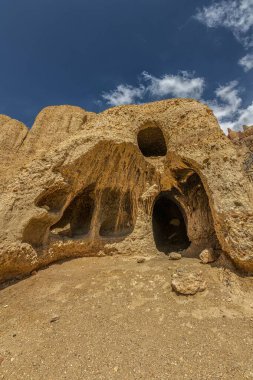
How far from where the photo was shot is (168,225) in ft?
39.4

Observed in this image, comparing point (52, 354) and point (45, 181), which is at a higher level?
point (45, 181)

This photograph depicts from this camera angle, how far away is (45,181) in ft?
21.1

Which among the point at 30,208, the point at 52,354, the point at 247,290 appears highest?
the point at 30,208

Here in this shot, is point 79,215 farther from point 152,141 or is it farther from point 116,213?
point 152,141

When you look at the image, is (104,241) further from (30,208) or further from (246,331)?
(246,331)

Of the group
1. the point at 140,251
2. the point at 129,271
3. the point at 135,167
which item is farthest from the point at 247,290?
the point at 135,167

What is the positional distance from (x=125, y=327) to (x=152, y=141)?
28.8 feet

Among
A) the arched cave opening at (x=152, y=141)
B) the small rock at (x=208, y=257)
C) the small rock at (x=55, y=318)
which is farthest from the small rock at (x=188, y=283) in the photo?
the arched cave opening at (x=152, y=141)

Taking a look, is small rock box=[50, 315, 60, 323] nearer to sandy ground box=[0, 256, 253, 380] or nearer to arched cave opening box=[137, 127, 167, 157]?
sandy ground box=[0, 256, 253, 380]

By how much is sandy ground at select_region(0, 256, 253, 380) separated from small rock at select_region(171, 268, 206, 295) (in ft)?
0.46

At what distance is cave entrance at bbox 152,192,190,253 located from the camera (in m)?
10.1

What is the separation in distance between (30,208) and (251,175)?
7988 millimetres

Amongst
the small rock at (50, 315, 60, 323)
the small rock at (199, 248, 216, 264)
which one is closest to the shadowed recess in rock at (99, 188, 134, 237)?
the small rock at (199, 248, 216, 264)

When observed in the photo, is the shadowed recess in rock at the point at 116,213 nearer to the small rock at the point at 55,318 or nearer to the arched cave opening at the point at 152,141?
the arched cave opening at the point at 152,141
